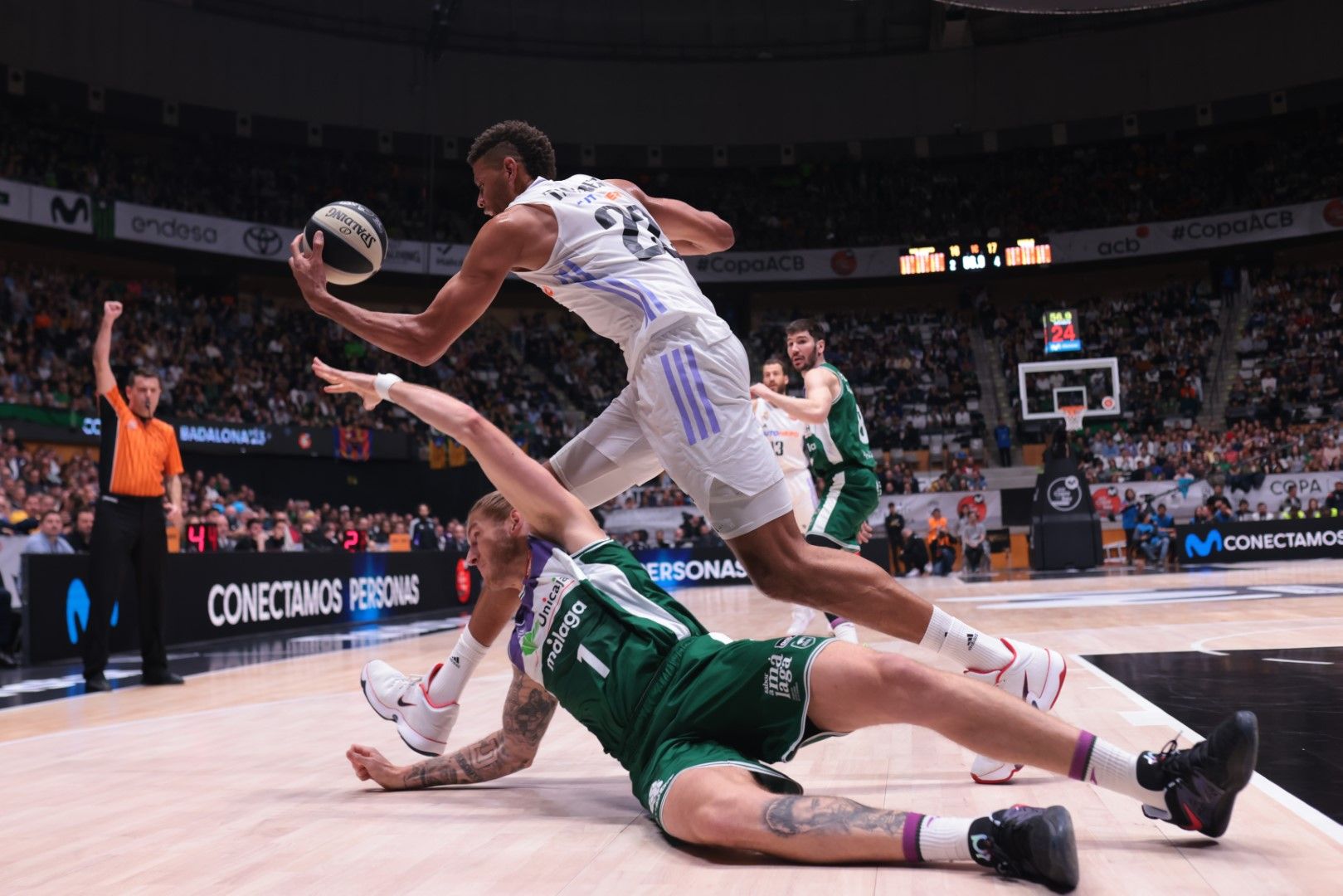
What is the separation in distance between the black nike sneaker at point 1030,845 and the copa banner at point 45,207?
24703 mm

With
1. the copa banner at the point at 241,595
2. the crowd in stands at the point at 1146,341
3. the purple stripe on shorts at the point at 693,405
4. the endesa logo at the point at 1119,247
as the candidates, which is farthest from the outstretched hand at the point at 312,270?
the endesa logo at the point at 1119,247

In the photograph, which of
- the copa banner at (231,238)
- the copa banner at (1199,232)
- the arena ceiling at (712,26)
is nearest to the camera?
the copa banner at (231,238)

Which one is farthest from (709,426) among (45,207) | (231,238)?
(231,238)

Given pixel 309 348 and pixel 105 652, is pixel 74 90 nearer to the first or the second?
pixel 309 348

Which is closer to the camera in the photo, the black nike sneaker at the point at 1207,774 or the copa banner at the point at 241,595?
the black nike sneaker at the point at 1207,774

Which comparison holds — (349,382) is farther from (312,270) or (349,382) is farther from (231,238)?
(231,238)

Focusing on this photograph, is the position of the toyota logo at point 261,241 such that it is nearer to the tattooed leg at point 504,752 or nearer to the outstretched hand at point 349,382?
the outstretched hand at point 349,382

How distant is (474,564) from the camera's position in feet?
11.7

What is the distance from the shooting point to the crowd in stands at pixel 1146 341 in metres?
28.1

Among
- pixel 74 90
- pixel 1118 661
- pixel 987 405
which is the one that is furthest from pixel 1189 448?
pixel 74 90

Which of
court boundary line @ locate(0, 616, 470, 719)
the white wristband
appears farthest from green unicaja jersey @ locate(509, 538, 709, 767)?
court boundary line @ locate(0, 616, 470, 719)

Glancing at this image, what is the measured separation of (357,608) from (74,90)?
56.6 feet

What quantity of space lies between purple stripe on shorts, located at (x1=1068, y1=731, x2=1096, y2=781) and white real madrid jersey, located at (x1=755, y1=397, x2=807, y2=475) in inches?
233

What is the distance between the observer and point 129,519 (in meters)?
7.52
